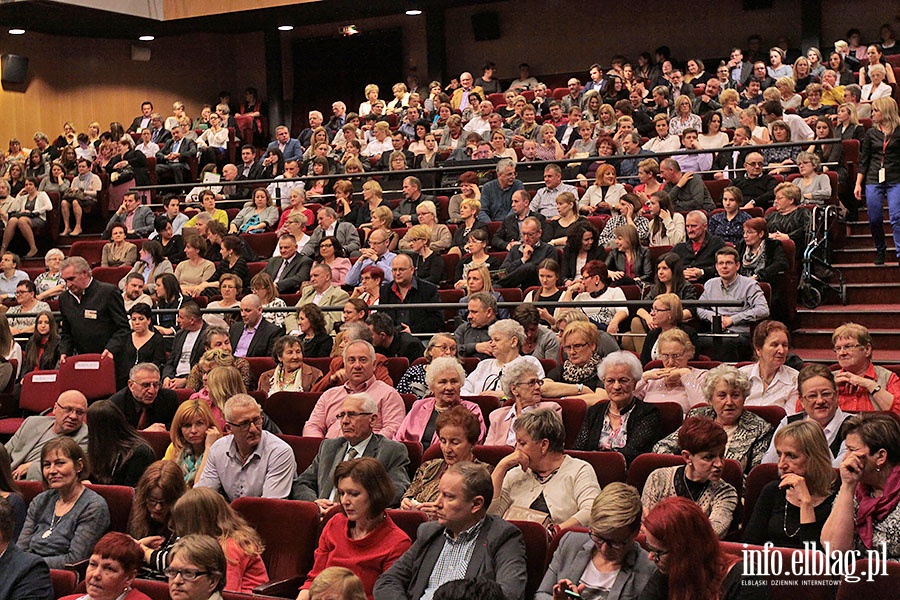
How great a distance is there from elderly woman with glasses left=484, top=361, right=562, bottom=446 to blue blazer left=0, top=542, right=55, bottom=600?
163cm

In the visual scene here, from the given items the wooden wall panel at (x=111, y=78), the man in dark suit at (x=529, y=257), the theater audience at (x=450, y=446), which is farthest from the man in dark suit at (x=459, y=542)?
the wooden wall panel at (x=111, y=78)

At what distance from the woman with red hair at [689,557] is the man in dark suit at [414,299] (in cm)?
352

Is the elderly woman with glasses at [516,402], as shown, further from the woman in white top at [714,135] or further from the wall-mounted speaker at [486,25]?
the wall-mounted speaker at [486,25]

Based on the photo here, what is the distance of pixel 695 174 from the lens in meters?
6.95

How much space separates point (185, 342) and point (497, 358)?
2.03m

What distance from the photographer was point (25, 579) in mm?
3102

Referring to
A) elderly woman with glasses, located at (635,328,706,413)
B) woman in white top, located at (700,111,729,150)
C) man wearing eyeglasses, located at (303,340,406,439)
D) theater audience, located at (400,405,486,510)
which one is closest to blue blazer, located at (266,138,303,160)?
woman in white top, located at (700,111,729,150)

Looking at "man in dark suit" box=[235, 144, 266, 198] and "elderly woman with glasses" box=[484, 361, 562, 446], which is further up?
"man in dark suit" box=[235, 144, 266, 198]

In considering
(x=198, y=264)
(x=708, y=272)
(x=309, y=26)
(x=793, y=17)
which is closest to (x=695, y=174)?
(x=708, y=272)

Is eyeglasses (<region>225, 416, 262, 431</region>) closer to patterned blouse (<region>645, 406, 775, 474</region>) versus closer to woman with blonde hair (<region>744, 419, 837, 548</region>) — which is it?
patterned blouse (<region>645, 406, 775, 474</region>)

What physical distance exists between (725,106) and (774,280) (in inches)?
133

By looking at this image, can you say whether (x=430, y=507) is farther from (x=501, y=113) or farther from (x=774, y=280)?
(x=501, y=113)

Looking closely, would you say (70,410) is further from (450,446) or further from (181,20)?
(181,20)

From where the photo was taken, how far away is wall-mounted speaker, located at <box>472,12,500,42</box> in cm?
1345
